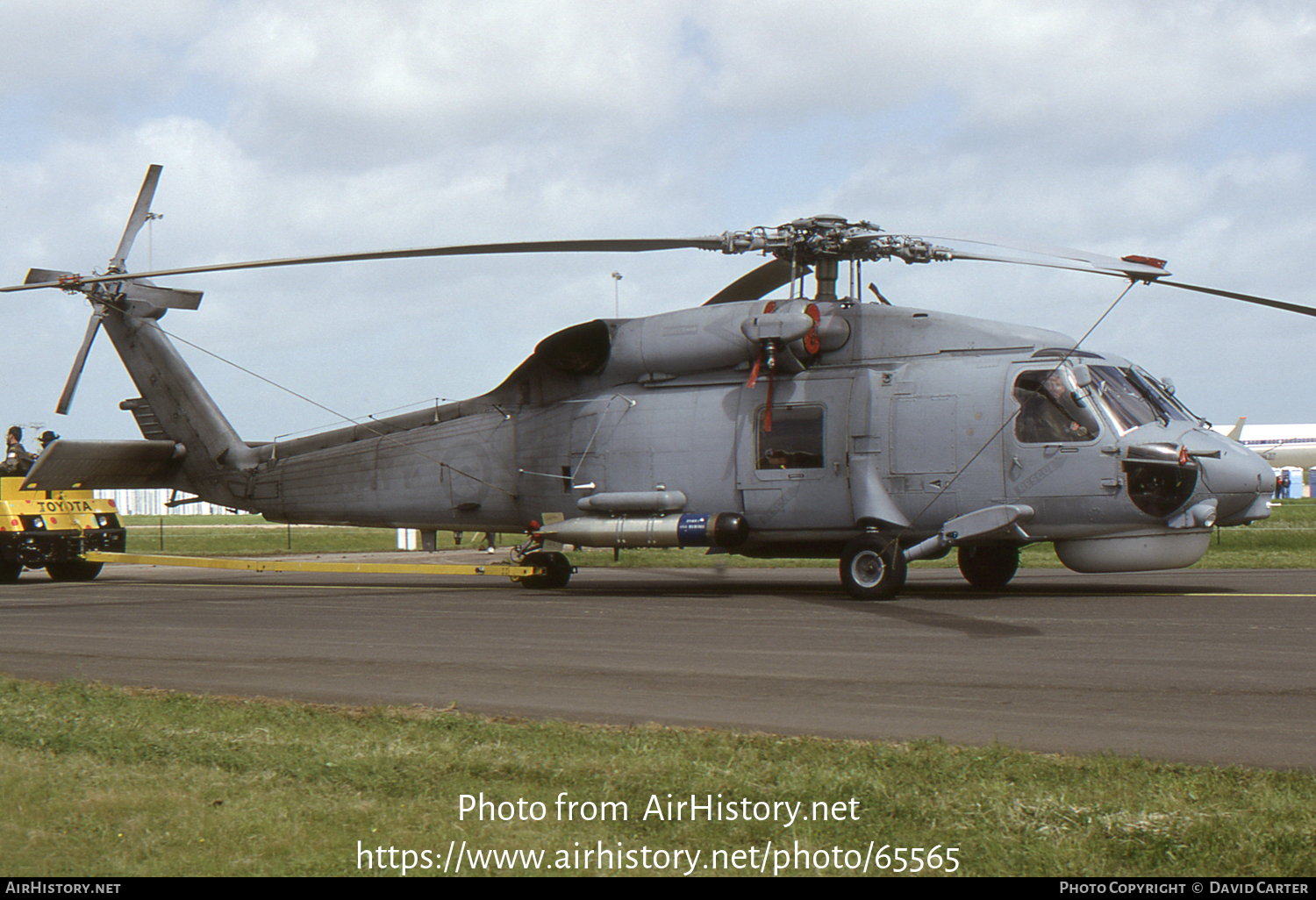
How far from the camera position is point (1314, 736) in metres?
5.97

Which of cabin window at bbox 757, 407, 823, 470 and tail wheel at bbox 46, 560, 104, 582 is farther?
tail wheel at bbox 46, 560, 104, 582

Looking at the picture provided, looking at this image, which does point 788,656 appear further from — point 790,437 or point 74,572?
point 74,572

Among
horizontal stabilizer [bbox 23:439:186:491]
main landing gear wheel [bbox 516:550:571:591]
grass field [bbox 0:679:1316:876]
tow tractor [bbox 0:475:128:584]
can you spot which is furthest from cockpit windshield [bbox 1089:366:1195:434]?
tow tractor [bbox 0:475:128:584]

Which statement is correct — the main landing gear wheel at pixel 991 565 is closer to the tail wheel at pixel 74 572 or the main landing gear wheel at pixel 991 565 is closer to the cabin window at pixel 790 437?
the cabin window at pixel 790 437

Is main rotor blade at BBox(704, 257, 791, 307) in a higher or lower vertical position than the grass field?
higher

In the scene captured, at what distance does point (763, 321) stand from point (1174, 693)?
341 inches

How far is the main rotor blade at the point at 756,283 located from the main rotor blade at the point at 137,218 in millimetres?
10301

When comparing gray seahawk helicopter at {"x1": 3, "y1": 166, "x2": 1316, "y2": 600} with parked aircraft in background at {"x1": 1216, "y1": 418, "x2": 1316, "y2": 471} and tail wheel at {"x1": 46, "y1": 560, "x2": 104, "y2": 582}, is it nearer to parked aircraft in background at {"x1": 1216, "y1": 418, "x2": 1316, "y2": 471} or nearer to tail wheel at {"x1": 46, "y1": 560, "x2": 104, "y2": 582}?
tail wheel at {"x1": 46, "y1": 560, "x2": 104, "y2": 582}

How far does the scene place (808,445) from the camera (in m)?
15.5

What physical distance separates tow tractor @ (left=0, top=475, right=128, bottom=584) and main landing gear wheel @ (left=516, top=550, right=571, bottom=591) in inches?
356

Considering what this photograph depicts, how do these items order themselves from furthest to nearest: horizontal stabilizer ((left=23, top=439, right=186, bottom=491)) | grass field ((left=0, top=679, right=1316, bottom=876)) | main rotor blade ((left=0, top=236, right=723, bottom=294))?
1. horizontal stabilizer ((left=23, top=439, right=186, bottom=491))
2. main rotor blade ((left=0, top=236, right=723, bottom=294))
3. grass field ((left=0, top=679, right=1316, bottom=876))

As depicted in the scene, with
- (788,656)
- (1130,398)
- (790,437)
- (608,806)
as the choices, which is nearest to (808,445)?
(790,437)

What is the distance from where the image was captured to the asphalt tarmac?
6684 mm

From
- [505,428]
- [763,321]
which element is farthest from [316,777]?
[505,428]
